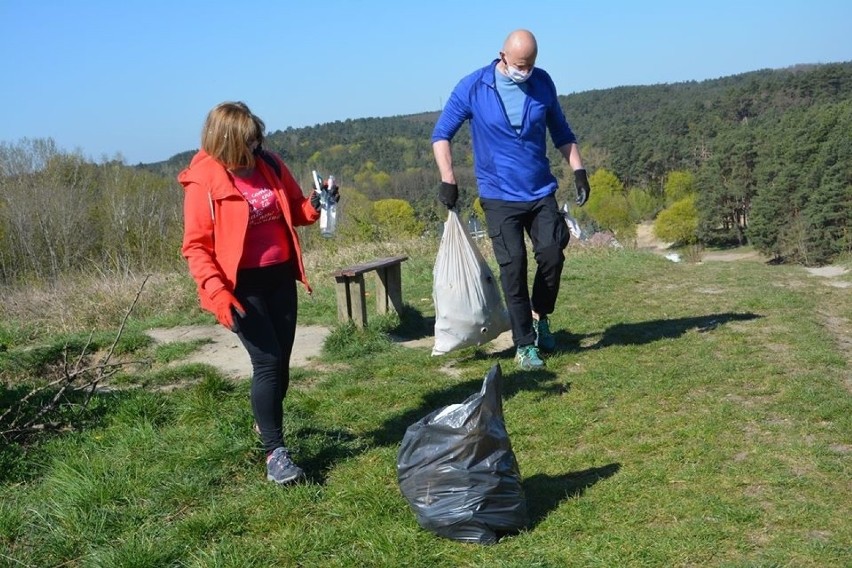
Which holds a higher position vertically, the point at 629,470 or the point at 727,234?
the point at 629,470

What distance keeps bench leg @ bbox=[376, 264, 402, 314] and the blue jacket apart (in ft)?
6.74

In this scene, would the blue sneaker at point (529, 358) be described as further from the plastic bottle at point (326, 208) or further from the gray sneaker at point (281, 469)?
the gray sneaker at point (281, 469)

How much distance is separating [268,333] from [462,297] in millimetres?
1998

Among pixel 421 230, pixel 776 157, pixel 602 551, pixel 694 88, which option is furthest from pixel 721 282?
pixel 694 88

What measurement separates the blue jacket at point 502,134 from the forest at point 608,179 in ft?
6.29

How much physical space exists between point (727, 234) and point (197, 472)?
7473 centimetres

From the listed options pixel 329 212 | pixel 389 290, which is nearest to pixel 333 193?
pixel 329 212

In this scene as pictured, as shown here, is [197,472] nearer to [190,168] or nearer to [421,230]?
[190,168]

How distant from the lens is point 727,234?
239 feet

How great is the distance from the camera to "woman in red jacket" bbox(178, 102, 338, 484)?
144 inches

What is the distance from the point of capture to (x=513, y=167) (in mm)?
5309

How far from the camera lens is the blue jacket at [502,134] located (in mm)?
5285

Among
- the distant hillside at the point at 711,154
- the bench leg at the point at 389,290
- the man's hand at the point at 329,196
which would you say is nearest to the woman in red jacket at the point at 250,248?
the man's hand at the point at 329,196

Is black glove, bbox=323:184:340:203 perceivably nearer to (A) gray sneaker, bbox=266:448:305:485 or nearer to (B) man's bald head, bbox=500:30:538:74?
(A) gray sneaker, bbox=266:448:305:485
